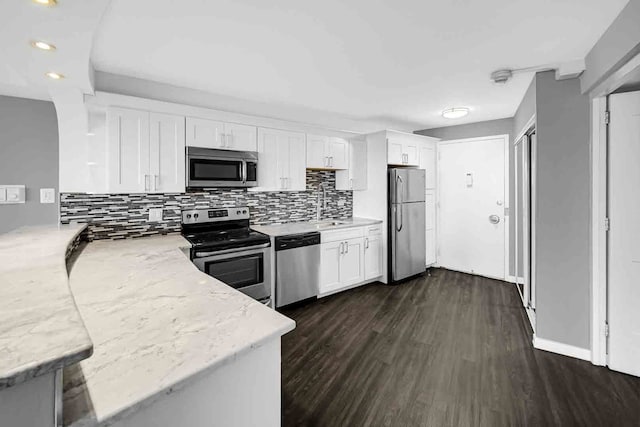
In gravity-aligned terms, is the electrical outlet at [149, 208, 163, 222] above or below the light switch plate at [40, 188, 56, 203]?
below

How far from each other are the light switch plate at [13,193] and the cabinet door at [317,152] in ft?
9.07

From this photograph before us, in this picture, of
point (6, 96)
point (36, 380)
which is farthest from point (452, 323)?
point (6, 96)

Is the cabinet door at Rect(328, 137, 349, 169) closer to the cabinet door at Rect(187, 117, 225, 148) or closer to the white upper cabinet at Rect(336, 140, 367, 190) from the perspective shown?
the white upper cabinet at Rect(336, 140, 367, 190)

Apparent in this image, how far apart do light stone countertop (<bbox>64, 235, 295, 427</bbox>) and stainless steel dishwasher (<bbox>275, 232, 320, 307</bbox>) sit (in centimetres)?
168

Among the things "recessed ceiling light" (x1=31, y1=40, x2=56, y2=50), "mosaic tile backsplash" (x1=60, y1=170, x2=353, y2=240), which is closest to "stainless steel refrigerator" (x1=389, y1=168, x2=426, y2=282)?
"mosaic tile backsplash" (x1=60, y1=170, x2=353, y2=240)

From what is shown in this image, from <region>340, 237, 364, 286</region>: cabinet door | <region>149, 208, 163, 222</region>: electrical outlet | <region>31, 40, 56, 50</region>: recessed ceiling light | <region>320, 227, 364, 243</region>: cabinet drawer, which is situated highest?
<region>31, 40, 56, 50</region>: recessed ceiling light

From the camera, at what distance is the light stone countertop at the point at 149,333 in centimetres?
71

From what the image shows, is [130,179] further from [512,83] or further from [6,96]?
[512,83]

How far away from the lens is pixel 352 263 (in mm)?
4059

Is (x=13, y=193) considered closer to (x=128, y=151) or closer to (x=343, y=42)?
(x=128, y=151)

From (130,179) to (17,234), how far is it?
85 cm

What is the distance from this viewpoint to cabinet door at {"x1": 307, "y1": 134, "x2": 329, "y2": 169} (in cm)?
392

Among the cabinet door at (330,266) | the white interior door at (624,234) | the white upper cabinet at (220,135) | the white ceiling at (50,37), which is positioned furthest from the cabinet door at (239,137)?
the white interior door at (624,234)

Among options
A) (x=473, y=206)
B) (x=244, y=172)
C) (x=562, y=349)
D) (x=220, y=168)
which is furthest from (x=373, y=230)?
(x=562, y=349)
